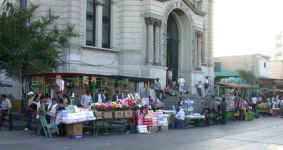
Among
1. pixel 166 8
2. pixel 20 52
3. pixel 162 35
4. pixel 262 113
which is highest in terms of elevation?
pixel 166 8

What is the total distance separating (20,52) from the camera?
645 inches

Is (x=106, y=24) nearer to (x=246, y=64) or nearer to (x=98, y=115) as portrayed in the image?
(x=98, y=115)

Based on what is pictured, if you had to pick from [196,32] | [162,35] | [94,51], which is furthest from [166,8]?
[94,51]

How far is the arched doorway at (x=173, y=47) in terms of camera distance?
32406 mm

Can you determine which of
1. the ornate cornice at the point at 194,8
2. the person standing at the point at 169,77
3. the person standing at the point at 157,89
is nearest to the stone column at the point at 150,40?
the person standing at the point at 169,77

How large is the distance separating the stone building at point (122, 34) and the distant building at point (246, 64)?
24990mm

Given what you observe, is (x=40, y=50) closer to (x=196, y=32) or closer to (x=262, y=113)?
(x=196, y=32)

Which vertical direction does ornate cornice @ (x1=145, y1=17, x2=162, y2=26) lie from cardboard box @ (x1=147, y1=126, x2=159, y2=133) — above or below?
above

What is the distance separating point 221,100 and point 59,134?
11675mm

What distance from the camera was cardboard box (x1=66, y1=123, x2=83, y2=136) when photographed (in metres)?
14.1

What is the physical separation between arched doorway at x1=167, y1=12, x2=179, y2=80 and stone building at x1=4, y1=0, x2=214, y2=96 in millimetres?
300

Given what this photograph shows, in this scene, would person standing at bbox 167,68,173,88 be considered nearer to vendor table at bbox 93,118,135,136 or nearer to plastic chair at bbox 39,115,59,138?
vendor table at bbox 93,118,135,136

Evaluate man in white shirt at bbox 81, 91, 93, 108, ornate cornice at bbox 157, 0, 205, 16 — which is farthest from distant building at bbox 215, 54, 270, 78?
man in white shirt at bbox 81, 91, 93, 108

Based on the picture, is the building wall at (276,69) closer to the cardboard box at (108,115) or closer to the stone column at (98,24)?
the stone column at (98,24)
